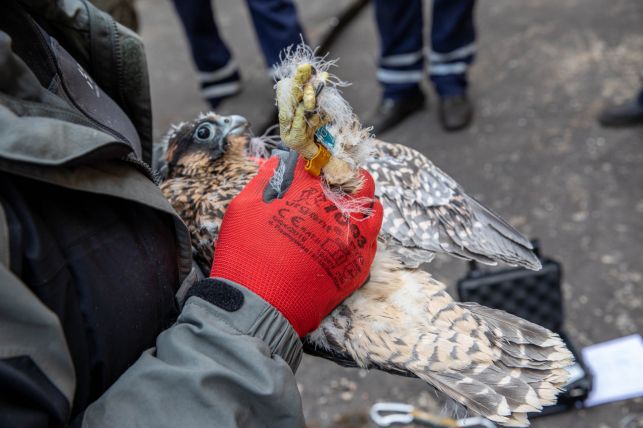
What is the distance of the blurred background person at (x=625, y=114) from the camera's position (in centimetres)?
462

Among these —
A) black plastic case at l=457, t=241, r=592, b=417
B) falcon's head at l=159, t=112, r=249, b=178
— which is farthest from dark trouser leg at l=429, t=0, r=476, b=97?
falcon's head at l=159, t=112, r=249, b=178

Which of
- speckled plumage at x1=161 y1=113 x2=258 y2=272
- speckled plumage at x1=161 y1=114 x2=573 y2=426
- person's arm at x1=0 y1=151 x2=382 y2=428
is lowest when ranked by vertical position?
speckled plumage at x1=161 y1=114 x2=573 y2=426

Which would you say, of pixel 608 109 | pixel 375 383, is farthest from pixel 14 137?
pixel 608 109

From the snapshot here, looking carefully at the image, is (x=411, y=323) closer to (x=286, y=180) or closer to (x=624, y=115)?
(x=286, y=180)

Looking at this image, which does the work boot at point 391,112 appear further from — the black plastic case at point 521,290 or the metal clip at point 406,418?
the metal clip at point 406,418

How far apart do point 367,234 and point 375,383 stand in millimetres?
1817

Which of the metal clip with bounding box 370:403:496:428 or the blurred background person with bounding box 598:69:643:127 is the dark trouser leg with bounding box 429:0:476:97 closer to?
the blurred background person with bounding box 598:69:643:127

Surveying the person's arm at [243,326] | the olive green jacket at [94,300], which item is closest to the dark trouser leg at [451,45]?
the person's arm at [243,326]

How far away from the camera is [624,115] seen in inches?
183

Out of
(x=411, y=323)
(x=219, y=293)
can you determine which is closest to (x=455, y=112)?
(x=411, y=323)

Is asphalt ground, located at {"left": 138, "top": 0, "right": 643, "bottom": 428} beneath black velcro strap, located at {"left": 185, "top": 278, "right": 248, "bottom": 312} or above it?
beneath

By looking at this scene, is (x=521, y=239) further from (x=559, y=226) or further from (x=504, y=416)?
(x=559, y=226)

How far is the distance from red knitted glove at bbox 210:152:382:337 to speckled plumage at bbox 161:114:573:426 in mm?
238

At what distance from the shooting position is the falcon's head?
205cm
